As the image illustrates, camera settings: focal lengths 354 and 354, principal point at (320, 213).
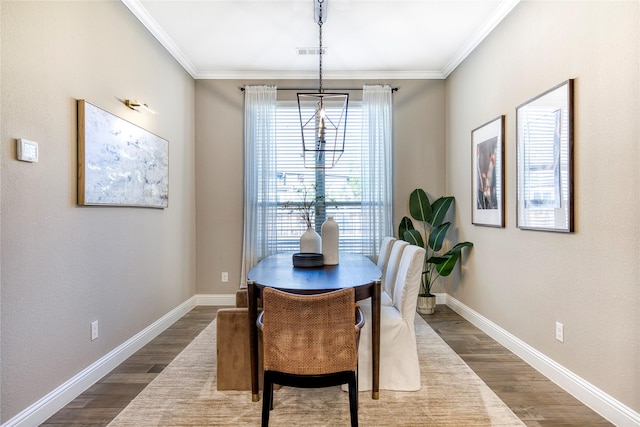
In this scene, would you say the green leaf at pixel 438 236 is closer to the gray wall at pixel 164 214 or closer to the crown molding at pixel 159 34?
the gray wall at pixel 164 214

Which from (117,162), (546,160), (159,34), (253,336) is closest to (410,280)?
(253,336)

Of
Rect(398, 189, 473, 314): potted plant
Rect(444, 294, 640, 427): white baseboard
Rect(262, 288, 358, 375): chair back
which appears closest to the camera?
Rect(262, 288, 358, 375): chair back

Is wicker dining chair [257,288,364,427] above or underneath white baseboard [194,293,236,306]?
above

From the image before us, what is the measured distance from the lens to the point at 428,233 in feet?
14.5

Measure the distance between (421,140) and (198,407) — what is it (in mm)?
3758

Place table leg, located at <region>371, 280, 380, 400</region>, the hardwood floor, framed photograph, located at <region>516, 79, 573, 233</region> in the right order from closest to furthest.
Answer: the hardwood floor < table leg, located at <region>371, 280, 380, 400</region> < framed photograph, located at <region>516, 79, 573, 233</region>

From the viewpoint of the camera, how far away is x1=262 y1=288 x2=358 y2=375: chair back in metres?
1.63

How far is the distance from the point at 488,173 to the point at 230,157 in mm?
2971

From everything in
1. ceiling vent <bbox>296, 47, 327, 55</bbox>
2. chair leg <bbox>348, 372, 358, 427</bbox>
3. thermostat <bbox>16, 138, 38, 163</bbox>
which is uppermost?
ceiling vent <bbox>296, 47, 327, 55</bbox>

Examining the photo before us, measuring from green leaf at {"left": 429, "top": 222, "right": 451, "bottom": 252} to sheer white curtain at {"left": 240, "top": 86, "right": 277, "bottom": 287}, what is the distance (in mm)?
1895

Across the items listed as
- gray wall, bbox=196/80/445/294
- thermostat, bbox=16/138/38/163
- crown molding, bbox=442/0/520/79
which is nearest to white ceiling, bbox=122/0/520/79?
crown molding, bbox=442/0/520/79

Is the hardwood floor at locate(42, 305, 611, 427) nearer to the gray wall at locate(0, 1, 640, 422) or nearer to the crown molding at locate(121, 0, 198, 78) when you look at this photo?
the gray wall at locate(0, 1, 640, 422)

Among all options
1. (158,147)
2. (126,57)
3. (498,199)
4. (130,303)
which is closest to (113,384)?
(130,303)

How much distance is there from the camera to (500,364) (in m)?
2.71
